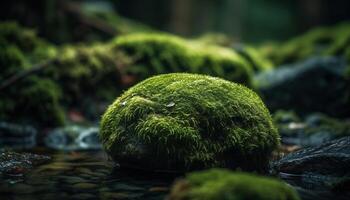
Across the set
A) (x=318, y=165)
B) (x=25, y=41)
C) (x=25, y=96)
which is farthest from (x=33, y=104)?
(x=318, y=165)

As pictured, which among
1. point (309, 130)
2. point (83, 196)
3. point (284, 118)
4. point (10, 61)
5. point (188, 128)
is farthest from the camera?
point (284, 118)

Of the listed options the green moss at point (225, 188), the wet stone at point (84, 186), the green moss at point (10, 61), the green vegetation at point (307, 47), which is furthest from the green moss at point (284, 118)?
the green moss at point (225, 188)

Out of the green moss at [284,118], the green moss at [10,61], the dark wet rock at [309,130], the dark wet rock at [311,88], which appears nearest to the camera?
the dark wet rock at [309,130]

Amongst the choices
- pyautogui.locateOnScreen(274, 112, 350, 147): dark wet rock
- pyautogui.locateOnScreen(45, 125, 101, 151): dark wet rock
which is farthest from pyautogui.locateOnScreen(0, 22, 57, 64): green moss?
pyautogui.locateOnScreen(274, 112, 350, 147): dark wet rock

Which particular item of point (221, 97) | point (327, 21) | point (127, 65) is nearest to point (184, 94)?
point (221, 97)

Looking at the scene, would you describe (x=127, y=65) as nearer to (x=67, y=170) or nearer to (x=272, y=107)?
(x=272, y=107)

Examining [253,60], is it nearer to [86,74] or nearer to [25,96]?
[86,74]

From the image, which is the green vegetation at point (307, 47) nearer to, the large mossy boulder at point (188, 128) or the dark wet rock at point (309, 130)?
the dark wet rock at point (309, 130)
